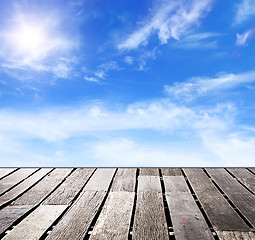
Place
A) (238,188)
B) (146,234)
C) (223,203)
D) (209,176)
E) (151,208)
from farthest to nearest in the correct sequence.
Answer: (209,176) → (238,188) → (223,203) → (151,208) → (146,234)

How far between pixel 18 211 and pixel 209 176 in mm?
1671

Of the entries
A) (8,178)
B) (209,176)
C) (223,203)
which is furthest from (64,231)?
(209,176)

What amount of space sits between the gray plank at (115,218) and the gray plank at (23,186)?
2.44 feet

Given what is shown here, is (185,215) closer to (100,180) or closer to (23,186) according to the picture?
(100,180)

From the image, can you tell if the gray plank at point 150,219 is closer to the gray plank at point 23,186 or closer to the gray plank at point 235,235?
the gray plank at point 235,235

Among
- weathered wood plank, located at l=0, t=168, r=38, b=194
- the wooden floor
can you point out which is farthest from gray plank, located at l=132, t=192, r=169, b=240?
weathered wood plank, located at l=0, t=168, r=38, b=194

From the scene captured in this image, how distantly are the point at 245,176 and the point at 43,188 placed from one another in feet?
6.12

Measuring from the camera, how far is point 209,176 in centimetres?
240

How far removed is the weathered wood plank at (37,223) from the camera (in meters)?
1.30

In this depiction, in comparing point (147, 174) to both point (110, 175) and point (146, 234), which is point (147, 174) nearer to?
point (110, 175)

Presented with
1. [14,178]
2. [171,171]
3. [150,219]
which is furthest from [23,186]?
[171,171]

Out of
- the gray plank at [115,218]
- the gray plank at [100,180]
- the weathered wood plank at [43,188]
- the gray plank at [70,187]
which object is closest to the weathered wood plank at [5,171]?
the weathered wood plank at [43,188]

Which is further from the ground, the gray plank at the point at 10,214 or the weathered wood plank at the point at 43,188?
the weathered wood plank at the point at 43,188

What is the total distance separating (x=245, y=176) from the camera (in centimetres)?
244
